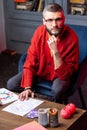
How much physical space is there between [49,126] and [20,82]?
757 mm

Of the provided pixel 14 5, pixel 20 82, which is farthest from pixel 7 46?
pixel 20 82

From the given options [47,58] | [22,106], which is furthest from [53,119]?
[47,58]

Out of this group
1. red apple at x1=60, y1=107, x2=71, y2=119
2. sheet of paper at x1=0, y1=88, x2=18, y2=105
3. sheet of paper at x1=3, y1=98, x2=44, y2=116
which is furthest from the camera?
sheet of paper at x1=0, y1=88, x2=18, y2=105

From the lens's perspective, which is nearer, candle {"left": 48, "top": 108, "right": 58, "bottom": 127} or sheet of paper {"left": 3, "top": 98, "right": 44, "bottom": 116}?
candle {"left": 48, "top": 108, "right": 58, "bottom": 127}

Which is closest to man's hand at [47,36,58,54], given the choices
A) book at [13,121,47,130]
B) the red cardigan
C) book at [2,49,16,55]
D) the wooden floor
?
the red cardigan

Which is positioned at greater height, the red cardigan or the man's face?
the man's face

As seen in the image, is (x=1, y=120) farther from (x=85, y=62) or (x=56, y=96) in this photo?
(x=85, y=62)

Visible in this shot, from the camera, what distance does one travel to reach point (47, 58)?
267cm

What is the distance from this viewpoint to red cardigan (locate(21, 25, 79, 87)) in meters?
2.55

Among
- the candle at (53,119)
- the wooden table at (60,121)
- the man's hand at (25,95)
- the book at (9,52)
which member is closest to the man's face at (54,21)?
the man's hand at (25,95)

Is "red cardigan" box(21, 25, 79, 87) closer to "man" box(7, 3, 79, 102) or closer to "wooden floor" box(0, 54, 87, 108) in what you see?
"man" box(7, 3, 79, 102)

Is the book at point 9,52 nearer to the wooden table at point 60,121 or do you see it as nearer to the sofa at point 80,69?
the sofa at point 80,69

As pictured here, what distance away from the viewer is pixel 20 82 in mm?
2709

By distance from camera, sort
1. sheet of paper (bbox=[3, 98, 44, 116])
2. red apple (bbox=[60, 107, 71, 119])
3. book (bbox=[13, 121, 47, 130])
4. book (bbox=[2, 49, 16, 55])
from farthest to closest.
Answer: book (bbox=[2, 49, 16, 55]), sheet of paper (bbox=[3, 98, 44, 116]), red apple (bbox=[60, 107, 71, 119]), book (bbox=[13, 121, 47, 130])
